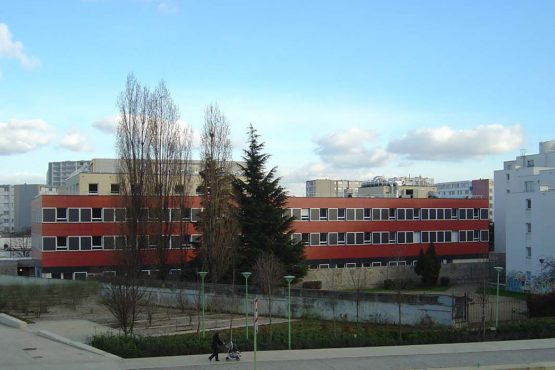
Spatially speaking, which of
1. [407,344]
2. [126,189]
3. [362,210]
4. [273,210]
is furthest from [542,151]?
[407,344]

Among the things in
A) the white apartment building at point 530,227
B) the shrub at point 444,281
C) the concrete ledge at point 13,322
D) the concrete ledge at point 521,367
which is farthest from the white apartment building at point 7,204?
the concrete ledge at point 521,367

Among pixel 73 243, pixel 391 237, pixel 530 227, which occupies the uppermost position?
pixel 530 227

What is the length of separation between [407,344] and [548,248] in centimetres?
3366

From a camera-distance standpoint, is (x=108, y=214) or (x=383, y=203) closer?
(x=108, y=214)

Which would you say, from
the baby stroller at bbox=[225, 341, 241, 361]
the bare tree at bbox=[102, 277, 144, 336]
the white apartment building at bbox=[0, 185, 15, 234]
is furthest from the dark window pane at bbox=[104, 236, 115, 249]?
the white apartment building at bbox=[0, 185, 15, 234]

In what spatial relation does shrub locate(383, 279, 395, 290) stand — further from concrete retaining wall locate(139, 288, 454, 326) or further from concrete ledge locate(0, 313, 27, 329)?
concrete ledge locate(0, 313, 27, 329)

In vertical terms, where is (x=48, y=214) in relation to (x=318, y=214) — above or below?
above

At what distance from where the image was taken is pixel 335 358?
69.5 ft

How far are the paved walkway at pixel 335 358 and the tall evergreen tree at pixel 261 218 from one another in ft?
69.7

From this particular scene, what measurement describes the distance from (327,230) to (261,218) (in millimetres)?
20784

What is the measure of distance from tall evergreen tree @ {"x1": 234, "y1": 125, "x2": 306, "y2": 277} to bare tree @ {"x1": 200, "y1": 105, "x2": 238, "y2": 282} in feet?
2.97

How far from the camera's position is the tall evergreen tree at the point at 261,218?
44.7m

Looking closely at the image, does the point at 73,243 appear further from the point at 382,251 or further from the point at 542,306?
the point at 542,306

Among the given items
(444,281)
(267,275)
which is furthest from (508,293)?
(267,275)
